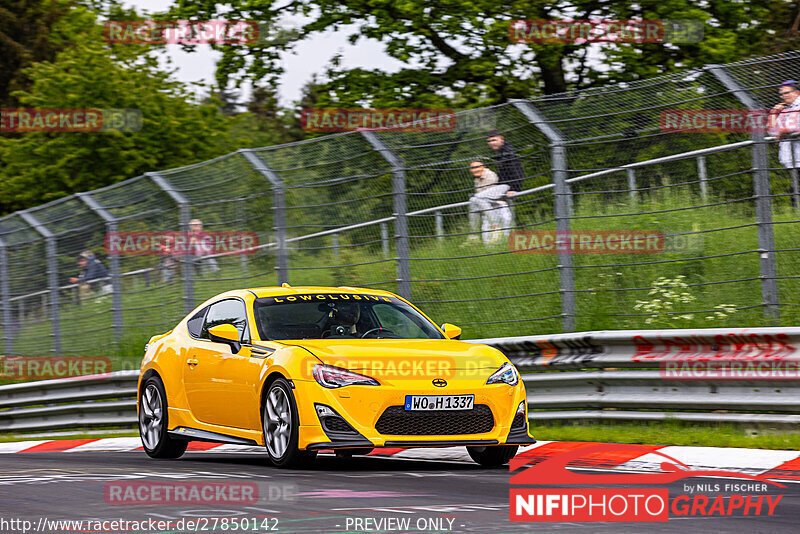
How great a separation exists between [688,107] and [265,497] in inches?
211

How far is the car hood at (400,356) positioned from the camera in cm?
848

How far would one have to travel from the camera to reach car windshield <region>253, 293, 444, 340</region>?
9.43 meters

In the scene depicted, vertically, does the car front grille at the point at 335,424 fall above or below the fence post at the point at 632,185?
below

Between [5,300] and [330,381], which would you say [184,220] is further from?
[330,381]

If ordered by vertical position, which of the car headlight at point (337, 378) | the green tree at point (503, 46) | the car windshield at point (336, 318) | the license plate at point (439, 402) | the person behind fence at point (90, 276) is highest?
the green tree at point (503, 46)

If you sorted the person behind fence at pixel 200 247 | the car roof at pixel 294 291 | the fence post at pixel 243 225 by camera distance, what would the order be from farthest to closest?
the person behind fence at pixel 200 247 < the fence post at pixel 243 225 < the car roof at pixel 294 291

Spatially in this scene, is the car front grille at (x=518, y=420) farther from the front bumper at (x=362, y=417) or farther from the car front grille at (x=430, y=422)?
the front bumper at (x=362, y=417)

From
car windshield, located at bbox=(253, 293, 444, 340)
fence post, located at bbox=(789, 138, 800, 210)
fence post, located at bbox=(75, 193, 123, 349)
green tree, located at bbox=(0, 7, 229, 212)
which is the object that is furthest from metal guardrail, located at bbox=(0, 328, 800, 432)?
green tree, located at bbox=(0, 7, 229, 212)

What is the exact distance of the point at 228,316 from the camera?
32.7 feet

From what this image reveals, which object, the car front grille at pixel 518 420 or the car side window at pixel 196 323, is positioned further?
the car side window at pixel 196 323

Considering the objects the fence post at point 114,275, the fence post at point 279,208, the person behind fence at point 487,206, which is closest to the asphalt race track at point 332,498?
the person behind fence at point 487,206

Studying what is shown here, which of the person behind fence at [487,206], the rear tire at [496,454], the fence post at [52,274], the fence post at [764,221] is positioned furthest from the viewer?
the fence post at [52,274]

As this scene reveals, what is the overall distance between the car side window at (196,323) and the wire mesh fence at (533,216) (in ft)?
9.04

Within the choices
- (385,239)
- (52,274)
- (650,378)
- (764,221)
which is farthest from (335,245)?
(52,274)
